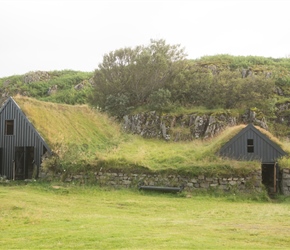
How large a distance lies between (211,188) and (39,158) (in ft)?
37.0

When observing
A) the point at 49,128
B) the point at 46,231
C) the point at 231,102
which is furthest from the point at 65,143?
the point at 231,102

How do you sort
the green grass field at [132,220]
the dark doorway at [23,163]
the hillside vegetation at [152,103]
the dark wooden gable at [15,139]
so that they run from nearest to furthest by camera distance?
the green grass field at [132,220] < the hillside vegetation at [152,103] < the dark wooden gable at [15,139] < the dark doorway at [23,163]

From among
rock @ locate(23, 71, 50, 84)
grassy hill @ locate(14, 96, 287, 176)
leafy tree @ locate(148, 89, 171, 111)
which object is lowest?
grassy hill @ locate(14, 96, 287, 176)

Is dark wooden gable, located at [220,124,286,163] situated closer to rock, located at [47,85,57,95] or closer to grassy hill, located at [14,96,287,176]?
grassy hill, located at [14,96,287,176]

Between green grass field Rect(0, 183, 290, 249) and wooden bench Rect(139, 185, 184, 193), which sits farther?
wooden bench Rect(139, 185, 184, 193)

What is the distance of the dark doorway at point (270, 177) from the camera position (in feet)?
76.1

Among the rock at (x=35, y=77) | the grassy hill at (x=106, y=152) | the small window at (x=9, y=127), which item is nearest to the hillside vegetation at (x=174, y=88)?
the grassy hill at (x=106, y=152)

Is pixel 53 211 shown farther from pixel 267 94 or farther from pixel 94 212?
pixel 267 94

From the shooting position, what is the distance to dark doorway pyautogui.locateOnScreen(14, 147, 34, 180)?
26594 millimetres

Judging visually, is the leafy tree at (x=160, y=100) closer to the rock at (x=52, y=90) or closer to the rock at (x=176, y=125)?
the rock at (x=176, y=125)

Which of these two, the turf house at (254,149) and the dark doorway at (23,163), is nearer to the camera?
the turf house at (254,149)

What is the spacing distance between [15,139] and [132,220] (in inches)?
592

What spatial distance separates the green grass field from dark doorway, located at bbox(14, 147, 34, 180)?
3.86 meters

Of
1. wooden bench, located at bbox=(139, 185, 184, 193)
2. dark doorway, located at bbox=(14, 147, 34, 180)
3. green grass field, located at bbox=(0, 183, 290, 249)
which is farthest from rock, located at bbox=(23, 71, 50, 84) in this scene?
wooden bench, located at bbox=(139, 185, 184, 193)
